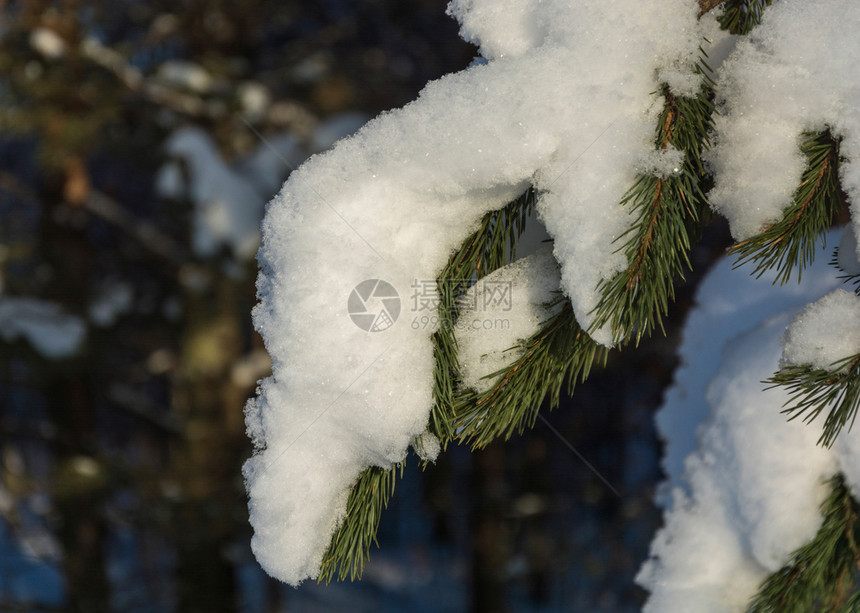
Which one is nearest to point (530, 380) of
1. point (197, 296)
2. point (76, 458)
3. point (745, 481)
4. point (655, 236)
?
point (655, 236)

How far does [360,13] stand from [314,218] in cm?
446

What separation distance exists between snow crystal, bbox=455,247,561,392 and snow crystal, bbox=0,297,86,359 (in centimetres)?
420

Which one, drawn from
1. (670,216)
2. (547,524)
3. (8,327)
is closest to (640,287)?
(670,216)

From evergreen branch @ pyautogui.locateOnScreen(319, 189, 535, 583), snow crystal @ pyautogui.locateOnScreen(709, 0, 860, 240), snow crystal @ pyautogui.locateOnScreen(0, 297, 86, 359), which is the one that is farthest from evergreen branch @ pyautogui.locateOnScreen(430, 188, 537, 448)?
snow crystal @ pyautogui.locateOnScreen(0, 297, 86, 359)

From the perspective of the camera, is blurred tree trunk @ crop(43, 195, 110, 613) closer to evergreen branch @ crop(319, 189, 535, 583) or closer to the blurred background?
the blurred background

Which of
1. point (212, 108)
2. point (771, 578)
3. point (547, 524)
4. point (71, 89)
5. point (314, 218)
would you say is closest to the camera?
point (314, 218)

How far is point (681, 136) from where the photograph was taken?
69cm

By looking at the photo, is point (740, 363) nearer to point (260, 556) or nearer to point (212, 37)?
point (260, 556)

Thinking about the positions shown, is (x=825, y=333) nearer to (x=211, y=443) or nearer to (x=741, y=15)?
(x=741, y=15)

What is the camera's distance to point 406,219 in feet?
2.28

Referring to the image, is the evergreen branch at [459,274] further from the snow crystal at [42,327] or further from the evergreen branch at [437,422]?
the snow crystal at [42,327]

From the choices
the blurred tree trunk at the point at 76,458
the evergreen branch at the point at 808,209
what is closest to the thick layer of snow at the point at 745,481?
the evergreen branch at the point at 808,209

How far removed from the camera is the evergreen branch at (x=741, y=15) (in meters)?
0.81

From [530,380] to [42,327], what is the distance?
172 inches
